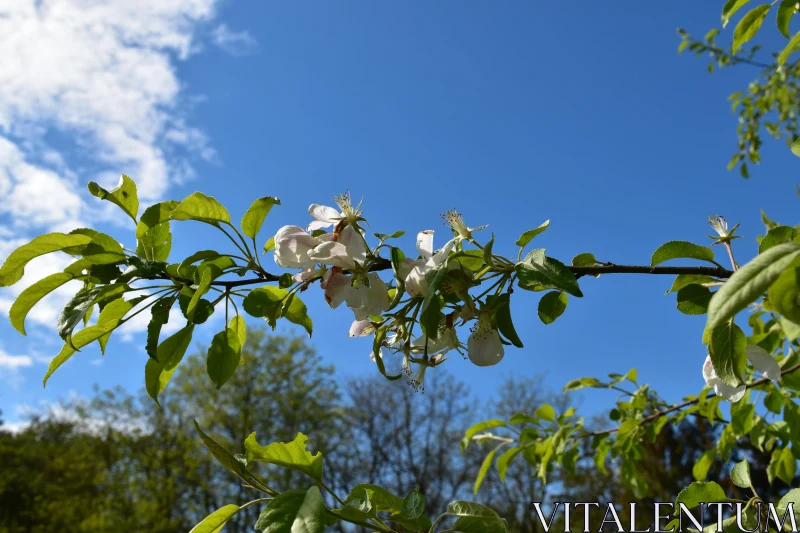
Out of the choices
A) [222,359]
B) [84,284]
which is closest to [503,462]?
[222,359]

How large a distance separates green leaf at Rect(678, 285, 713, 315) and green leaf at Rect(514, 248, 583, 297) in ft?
0.70

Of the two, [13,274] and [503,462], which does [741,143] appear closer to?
[503,462]

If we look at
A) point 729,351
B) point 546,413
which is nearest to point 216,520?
point 729,351

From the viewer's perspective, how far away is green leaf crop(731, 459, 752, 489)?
43.5 inches

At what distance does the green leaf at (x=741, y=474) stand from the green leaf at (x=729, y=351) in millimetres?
437

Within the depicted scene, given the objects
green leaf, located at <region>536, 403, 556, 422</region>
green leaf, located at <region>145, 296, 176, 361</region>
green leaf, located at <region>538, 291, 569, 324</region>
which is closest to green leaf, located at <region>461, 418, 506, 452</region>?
green leaf, located at <region>536, 403, 556, 422</region>

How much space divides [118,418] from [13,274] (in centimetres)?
1728

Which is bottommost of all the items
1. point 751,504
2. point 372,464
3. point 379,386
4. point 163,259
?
point 751,504

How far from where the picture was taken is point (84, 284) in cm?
102

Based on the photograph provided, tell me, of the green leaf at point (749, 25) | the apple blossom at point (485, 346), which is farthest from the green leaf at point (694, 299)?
the green leaf at point (749, 25)

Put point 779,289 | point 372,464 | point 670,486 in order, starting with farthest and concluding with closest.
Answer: point 372,464 < point 670,486 < point 779,289

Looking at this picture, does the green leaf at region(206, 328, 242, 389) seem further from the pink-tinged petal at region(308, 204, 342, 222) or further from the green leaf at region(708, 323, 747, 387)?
the green leaf at region(708, 323, 747, 387)

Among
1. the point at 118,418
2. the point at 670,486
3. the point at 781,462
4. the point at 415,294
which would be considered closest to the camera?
the point at 415,294

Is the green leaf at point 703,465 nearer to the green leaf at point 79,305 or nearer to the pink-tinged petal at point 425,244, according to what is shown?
the pink-tinged petal at point 425,244
